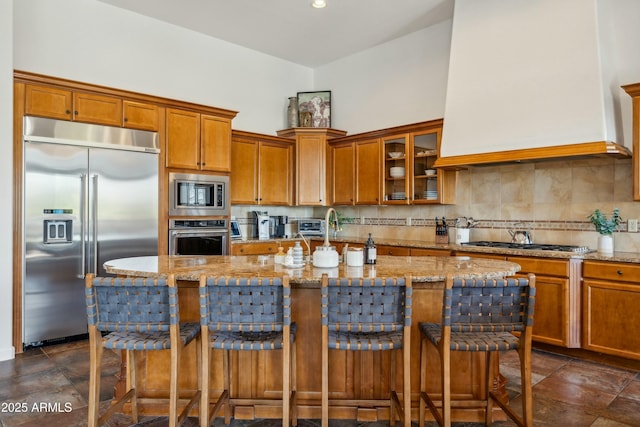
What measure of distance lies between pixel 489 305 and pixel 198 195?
11.3 ft

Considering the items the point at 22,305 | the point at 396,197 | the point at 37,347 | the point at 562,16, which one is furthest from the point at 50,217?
the point at 562,16

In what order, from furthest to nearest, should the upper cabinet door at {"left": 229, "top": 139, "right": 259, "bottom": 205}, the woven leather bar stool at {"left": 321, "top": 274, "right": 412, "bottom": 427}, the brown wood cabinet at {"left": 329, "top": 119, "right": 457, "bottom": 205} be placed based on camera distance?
the upper cabinet door at {"left": 229, "top": 139, "right": 259, "bottom": 205}
the brown wood cabinet at {"left": 329, "top": 119, "right": 457, "bottom": 205}
the woven leather bar stool at {"left": 321, "top": 274, "right": 412, "bottom": 427}

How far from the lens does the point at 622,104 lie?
12.3 feet

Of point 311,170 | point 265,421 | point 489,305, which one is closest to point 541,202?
point 489,305

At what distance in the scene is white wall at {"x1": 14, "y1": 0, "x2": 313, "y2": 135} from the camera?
14.0ft

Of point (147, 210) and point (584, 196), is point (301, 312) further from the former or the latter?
point (584, 196)

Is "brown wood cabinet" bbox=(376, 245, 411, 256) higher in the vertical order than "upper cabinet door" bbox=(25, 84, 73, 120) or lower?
lower

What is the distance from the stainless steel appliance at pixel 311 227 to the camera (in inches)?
238

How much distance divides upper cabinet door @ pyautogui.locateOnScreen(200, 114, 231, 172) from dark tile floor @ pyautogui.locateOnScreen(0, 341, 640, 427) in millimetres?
2222

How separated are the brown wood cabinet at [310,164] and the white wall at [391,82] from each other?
1.87 ft

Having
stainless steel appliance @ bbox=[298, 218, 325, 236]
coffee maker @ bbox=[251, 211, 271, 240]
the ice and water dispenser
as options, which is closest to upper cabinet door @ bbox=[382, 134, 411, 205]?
stainless steel appliance @ bbox=[298, 218, 325, 236]

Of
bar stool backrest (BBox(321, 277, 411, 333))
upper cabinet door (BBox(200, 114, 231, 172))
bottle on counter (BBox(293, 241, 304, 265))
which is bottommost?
bar stool backrest (BBox(321, 277, 411, 333))

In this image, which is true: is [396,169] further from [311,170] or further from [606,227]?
[606,227]

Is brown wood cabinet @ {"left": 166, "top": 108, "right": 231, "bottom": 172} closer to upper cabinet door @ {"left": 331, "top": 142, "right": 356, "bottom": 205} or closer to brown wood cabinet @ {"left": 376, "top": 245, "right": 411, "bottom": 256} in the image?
upper cabinet door @ {"left": 331, "top": 142, "right": 356, "bottom": 205}
